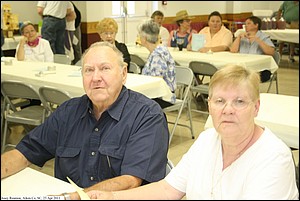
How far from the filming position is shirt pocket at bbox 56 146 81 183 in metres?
1.78

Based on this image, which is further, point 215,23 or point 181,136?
point 215,23

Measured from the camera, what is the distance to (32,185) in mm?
1498

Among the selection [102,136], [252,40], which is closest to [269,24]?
[252,40]

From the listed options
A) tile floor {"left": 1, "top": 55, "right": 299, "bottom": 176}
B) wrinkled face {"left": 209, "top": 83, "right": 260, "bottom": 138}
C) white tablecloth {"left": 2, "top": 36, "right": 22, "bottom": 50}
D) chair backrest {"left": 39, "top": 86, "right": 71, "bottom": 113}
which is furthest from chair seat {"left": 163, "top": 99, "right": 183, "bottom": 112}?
white tablecloth {"left": 2, "top": 36, "right": 22, "bottom": 50}

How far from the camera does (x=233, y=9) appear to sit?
880 cm

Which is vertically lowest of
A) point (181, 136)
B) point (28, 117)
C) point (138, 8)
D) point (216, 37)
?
point (181, 136)

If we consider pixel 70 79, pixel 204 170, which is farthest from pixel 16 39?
pixel 204 170

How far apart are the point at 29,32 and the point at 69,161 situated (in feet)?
11.1

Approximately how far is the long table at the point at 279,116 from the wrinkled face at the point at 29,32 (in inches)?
109

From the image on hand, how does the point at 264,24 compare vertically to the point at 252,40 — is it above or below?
above

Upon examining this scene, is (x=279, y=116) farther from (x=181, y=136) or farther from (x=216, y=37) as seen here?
(x=216, y=37)

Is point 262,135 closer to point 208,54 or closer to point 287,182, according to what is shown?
point 287,182

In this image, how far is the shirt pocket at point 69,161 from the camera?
5.82ft

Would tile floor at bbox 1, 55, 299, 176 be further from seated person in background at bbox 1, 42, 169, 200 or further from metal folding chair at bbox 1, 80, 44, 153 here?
seated person in background at bbox 1, 42, 169, 200
